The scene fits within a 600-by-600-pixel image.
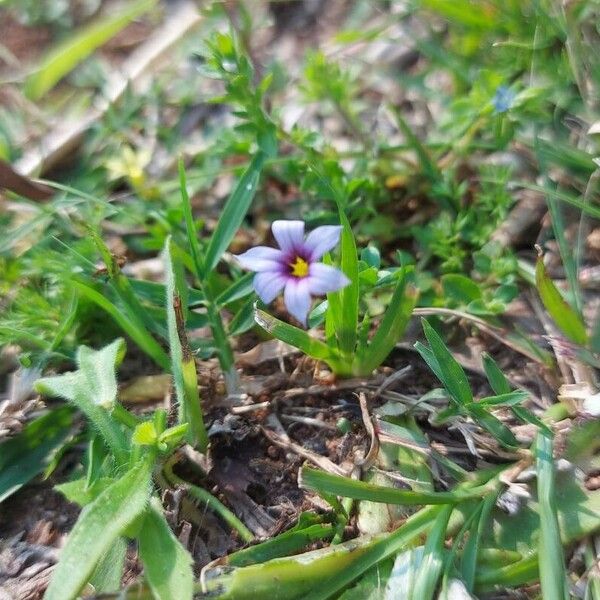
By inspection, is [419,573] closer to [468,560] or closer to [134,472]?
[468,560]

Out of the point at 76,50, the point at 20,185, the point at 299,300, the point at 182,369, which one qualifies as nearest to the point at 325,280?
the point at 299,300

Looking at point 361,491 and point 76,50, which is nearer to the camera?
point 361,491

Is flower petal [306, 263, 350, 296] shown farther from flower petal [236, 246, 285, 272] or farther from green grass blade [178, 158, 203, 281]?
green grass blade [178, 158, 203, 281]

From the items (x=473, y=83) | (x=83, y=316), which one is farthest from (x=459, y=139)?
(x=83, y=316)

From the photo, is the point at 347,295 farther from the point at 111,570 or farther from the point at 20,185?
the point at 20,185

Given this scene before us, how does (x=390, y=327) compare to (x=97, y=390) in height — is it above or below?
below

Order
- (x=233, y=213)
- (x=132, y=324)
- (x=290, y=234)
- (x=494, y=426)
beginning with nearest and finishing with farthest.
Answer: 1. (x=494, y=426)
2. (x=290, y=234)
3. (x=132, y=324)
4. (x=233, y=213)

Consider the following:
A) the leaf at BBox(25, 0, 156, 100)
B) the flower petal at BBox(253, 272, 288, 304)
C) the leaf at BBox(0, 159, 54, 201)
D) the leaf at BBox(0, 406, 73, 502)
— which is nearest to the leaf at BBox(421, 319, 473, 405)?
the flower petal at BBox(253, 272, 288, 304)

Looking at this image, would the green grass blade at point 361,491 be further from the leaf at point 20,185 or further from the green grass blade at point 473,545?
the leaf at point 20,185
